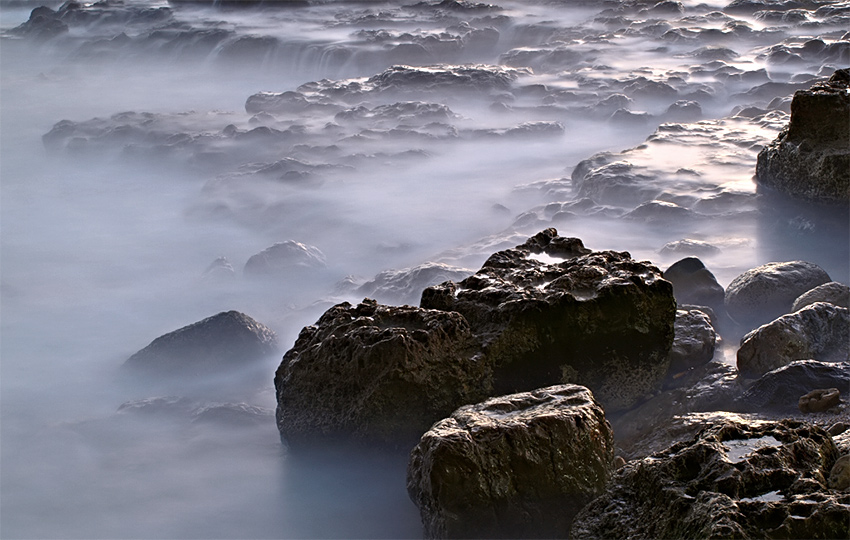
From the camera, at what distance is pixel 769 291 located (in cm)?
546

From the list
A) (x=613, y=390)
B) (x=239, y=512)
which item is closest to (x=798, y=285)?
(x=613, y=390)

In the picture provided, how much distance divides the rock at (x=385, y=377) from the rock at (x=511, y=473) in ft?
1.71

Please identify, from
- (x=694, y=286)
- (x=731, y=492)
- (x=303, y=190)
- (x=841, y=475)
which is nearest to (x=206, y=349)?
(x=694, y=286)

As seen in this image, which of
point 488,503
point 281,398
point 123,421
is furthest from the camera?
point 123,421

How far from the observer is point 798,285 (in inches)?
215

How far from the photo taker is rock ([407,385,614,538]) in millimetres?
3150

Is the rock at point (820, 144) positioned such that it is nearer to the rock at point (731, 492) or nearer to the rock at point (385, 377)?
the rock at point (385, 377)

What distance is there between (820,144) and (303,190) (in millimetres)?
5645

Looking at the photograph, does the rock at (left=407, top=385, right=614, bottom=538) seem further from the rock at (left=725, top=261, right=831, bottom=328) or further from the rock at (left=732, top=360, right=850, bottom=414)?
the rock at (left=725, top=261, right=831, bottom=328)

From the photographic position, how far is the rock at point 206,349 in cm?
565

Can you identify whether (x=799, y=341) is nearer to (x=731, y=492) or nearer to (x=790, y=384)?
(x=790, y=384)

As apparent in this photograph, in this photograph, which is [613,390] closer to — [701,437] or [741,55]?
[701,437]

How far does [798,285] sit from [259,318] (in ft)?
13.7

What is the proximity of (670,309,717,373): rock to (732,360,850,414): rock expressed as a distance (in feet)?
1.43
